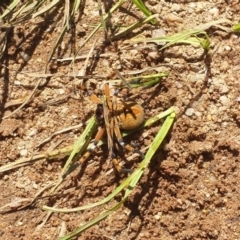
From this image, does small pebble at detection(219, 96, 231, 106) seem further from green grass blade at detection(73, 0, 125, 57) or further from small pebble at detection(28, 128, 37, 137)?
small pebble at detection(28, 128, 37, 137)

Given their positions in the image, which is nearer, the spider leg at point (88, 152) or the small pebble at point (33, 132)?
the spider leg at point (88, 152)

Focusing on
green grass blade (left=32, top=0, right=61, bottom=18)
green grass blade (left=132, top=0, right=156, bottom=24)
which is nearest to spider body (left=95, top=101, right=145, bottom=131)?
green grass blade (left=132, top=0, right=156, bottom=24)

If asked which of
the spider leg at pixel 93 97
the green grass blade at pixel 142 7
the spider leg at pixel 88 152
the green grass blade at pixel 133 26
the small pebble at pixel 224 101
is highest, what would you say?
the green grass blade at pixel 142 7

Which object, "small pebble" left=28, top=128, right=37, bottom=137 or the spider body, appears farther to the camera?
"small pebble" left=28, top=128, right=37, bottom=137

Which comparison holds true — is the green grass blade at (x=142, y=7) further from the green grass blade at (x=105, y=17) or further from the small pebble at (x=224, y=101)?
the small pebble at (x=224, y=101)

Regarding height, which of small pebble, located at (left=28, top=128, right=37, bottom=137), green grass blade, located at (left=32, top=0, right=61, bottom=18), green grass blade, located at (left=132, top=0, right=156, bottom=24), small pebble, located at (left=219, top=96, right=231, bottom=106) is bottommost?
small pebble, located at (left=219, top=96, right=231, bottom=106)

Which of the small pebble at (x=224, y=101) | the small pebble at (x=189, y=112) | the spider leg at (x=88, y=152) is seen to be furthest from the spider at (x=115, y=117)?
the small pebble at (x=224, y=101)
